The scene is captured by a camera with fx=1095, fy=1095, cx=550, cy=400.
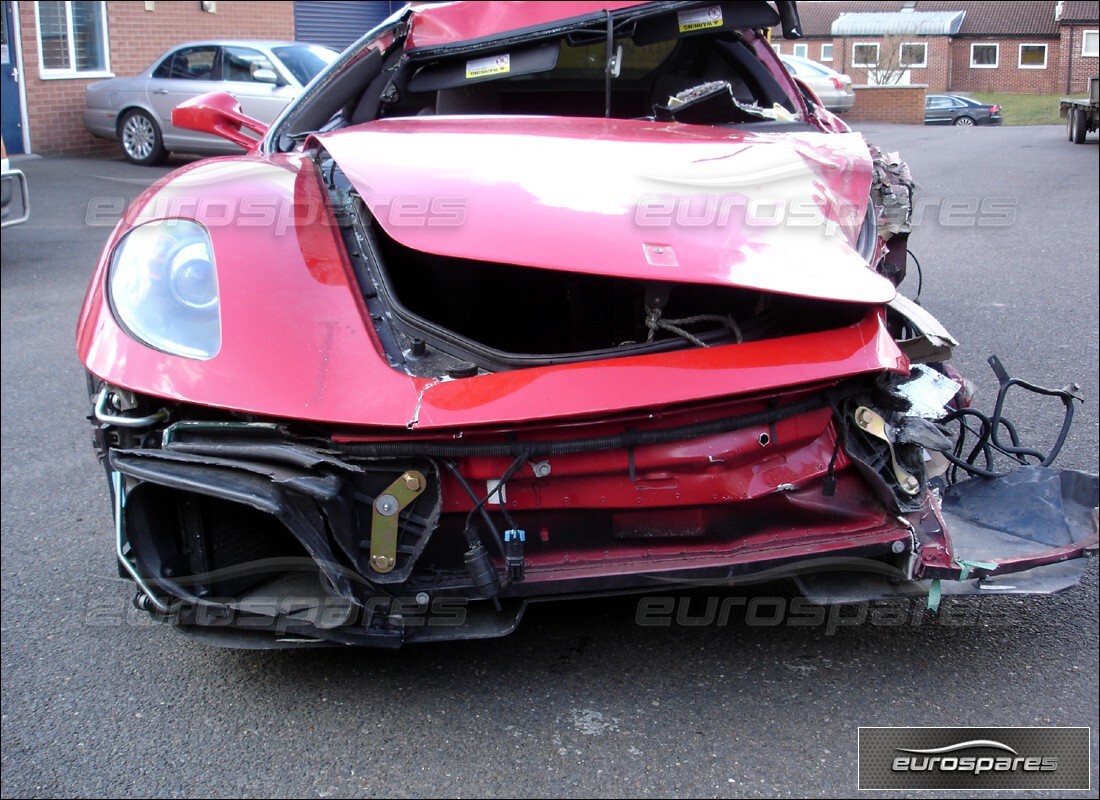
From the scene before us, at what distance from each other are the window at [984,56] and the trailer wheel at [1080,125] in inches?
161

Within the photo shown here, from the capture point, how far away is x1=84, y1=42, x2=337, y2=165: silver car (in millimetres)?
11695

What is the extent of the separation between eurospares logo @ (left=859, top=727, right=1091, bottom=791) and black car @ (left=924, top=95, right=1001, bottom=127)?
436 cm

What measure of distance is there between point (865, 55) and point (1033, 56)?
4.63 ft

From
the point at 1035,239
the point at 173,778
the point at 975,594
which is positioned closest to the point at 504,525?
the point at 173,778

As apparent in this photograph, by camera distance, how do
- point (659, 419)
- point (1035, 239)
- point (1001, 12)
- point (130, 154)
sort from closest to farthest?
point (659, 419) < point (1001, 12) < point (1035, 239) < point (130, 154)

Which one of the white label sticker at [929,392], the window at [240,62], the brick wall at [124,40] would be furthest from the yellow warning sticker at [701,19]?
the brick wall at [124,40]

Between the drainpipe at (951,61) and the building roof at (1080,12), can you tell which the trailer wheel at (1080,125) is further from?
the drainpipe at (951,61)

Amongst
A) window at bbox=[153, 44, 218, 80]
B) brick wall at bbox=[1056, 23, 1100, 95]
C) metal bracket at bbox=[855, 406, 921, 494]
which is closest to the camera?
metal bracket at bbox=[855, 406, 921, 494]

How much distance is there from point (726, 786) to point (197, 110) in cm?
320

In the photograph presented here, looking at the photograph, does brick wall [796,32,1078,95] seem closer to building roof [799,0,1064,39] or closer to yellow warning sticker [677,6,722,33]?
building roof [799,0,1064,39]

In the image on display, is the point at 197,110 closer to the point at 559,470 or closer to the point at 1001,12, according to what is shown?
the point at 559,470

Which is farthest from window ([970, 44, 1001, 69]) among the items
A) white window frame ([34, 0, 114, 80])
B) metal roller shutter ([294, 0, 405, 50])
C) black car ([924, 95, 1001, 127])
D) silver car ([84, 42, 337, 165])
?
metal roller shutter ([294, 0, 405, 50])

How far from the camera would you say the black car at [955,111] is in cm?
630

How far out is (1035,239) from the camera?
23.8ft
